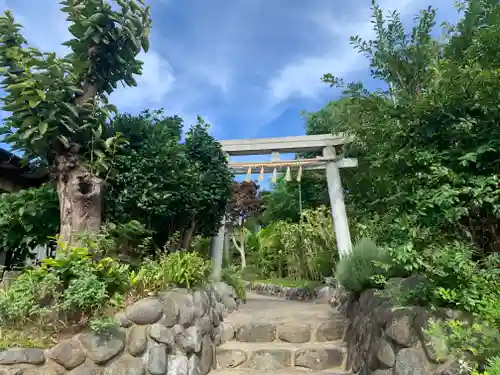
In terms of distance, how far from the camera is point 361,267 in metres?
4.43

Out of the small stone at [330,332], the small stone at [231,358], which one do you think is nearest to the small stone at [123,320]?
the small stone at [231,358]

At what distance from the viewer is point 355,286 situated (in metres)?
4.42

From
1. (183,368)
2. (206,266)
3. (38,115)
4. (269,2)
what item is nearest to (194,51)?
(269,2)

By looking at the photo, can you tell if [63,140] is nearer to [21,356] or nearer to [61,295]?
[61,295]

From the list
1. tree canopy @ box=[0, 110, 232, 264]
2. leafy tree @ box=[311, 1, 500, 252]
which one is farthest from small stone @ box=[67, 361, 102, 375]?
leafy tree @ box=[311, 1, 500, 252]

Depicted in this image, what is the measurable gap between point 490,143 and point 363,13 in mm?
2208

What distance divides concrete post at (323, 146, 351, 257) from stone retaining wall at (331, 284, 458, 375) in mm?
3390

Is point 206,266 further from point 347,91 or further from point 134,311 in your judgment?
point 347,91

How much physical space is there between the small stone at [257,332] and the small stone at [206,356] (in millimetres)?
621

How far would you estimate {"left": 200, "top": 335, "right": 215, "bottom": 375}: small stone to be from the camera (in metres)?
3.87

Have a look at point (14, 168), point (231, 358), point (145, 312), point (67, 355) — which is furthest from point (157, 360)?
point (14, 168)

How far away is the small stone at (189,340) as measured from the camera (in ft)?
11.7

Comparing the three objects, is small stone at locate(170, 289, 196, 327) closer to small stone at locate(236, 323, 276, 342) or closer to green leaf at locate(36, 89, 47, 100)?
small stone at locate(236, 323, 276, 342)

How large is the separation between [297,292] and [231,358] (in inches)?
175
